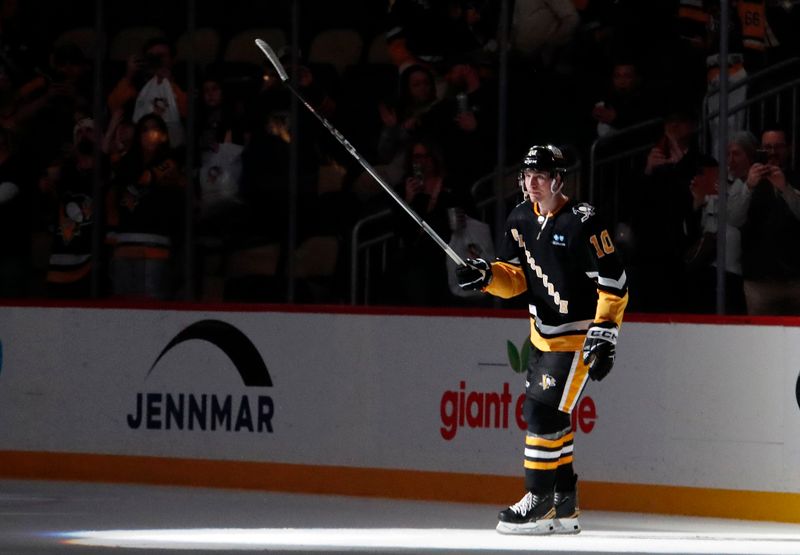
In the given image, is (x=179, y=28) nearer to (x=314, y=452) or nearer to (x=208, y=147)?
(x=208, y=147)

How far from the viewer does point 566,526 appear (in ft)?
23.9

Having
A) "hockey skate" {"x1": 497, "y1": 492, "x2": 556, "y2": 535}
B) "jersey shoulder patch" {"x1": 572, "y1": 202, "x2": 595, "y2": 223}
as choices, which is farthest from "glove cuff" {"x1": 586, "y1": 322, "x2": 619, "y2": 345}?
"hockey skate" {"x1": 497, "y1": 492, "x2": 556, "y2": 535}

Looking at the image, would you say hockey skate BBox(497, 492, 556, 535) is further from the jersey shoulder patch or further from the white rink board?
the jersey shoulder patch

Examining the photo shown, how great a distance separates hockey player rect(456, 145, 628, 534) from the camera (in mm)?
7156

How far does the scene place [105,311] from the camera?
948 centimetres

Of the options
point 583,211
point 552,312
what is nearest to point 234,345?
point 552,312

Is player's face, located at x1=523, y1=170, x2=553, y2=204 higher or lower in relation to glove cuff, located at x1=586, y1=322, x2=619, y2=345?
higher

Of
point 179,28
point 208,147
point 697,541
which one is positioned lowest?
point 697,541

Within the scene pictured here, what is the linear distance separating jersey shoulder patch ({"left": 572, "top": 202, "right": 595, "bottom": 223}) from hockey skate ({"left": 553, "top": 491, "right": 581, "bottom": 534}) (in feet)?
3.99

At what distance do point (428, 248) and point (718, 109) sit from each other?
5.77 ft

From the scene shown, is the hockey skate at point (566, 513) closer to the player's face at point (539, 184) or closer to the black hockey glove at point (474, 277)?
the black hockey glove at point (474, 277)

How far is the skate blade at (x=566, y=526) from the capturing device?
7.25m

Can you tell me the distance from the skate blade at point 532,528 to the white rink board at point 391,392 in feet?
3.57

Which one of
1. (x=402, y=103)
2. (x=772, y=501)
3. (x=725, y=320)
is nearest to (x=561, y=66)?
(x=402, y=103)
